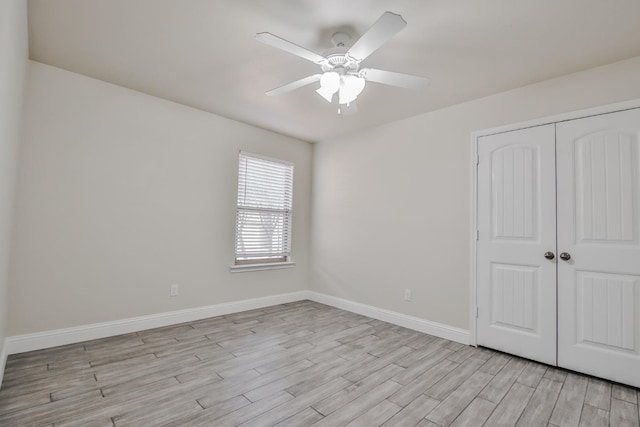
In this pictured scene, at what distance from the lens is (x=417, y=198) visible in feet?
11.7

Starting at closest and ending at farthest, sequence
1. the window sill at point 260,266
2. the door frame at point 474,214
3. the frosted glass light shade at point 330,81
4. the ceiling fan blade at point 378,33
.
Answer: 1. the ceiling fan blade at point 378,33
2. the frosted glass light shade at point 330,81
3. the door frame at point 474,214
4. the window sill at point 260,266

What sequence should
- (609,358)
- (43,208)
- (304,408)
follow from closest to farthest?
(304,408) < (609,358) < (43,208)

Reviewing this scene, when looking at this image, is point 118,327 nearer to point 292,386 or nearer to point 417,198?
point 292,386

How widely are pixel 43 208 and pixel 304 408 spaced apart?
9.05 feet

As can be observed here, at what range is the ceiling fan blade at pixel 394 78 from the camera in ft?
7.04

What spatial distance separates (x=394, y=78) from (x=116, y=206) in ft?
9.39

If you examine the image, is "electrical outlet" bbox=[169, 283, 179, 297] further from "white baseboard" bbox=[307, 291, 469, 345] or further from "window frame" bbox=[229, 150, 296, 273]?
"white baseboard" bbox=[307, 291, 469, 345]

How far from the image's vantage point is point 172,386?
213cm

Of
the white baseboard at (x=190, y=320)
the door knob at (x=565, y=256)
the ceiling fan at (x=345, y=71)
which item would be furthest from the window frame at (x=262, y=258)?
the door knob at (x=565, y=256)

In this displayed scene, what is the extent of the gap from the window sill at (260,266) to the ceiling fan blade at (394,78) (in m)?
2.81

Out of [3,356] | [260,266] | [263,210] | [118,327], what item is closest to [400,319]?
[260,266]

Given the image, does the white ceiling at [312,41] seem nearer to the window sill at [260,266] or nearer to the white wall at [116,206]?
the white wall at [116,206]

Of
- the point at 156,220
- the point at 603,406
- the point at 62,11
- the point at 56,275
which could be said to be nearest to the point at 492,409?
the point at 603,406

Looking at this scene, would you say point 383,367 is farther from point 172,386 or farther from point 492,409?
point 172,386
